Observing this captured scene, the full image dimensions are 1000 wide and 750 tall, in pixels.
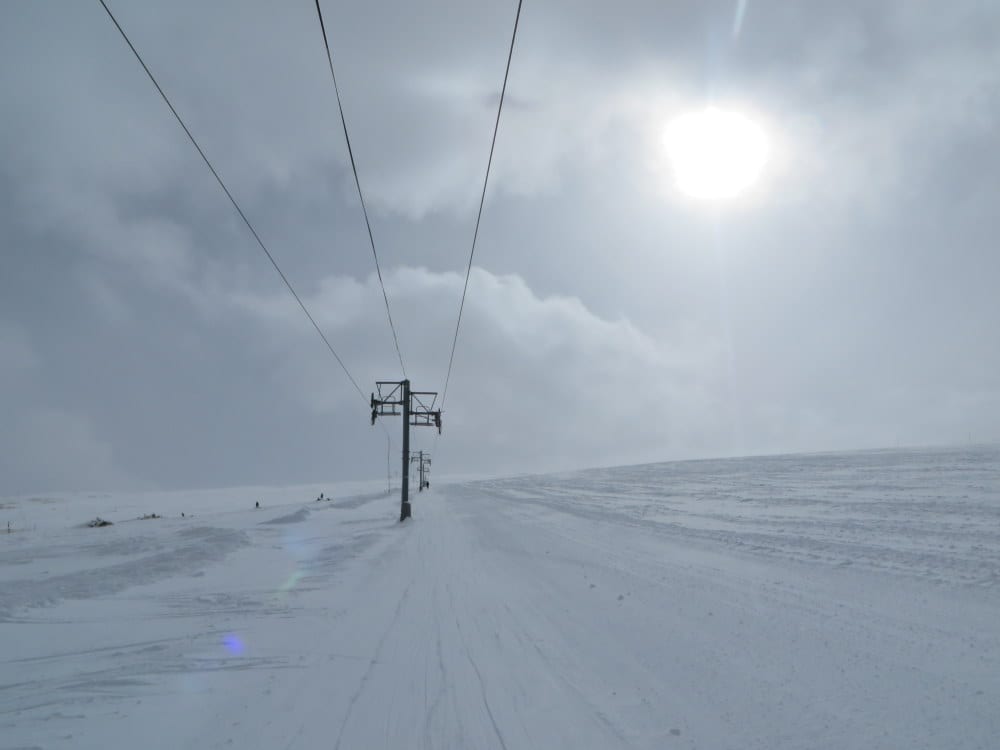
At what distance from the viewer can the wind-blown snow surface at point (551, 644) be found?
4.29 metres

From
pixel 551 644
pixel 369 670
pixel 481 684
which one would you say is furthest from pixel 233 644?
pixel 551 644

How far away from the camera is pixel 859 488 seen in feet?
57.9

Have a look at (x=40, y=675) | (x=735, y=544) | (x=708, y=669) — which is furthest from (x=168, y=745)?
(x=735, y=544)

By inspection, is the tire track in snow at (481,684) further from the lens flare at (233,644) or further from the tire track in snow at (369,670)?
the lens flare at (233,644)

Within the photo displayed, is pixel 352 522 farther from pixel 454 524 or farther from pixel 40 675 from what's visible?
pixel 40 675

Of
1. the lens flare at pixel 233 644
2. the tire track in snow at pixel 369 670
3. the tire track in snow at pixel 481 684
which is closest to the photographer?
the tire track in snow at pixel 481 684

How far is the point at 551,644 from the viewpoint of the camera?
6363 mm

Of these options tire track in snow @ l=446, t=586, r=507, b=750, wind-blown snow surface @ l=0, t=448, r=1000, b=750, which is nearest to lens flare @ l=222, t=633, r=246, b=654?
wind-blown snow surface @ l=0, t=448, r=1000, b=750

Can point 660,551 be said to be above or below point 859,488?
below

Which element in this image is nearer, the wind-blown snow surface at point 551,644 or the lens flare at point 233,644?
the wind-blown snow surface at point 551,644

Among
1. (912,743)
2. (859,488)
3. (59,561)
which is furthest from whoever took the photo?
(859,488)

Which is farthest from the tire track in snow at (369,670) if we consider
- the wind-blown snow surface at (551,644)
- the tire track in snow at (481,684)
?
the tire track in snow at (481,684)

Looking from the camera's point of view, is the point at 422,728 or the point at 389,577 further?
the point at 389,577

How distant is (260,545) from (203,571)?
5298 mm
